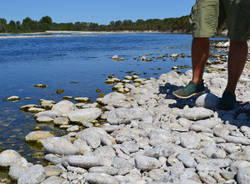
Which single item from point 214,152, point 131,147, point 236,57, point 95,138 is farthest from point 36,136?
point 236,57

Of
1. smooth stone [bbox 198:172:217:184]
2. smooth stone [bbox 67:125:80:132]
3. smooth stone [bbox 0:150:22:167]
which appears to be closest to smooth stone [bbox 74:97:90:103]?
smooth stone [bbox 67:125:80:132]

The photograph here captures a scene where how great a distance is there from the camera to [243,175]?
205 cm

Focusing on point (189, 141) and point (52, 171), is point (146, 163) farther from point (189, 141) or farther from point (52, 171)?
point (52, 171)

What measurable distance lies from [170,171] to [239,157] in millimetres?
Result: 691

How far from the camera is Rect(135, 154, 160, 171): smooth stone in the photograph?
2457 millimetres

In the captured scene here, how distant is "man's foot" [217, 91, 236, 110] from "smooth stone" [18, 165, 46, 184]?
2.53 metres

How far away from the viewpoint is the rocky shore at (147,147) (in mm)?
2309

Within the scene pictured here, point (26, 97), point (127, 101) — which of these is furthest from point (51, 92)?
point (127, 101)

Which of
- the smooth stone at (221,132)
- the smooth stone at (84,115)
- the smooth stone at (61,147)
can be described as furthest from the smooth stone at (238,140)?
the smooth stone at (84,115)

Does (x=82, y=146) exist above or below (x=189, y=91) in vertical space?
below

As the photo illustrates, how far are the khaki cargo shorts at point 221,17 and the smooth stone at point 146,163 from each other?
6.23 ft

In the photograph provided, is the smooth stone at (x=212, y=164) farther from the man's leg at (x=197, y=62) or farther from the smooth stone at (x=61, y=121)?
the smooth stone at (x=61, y=121)

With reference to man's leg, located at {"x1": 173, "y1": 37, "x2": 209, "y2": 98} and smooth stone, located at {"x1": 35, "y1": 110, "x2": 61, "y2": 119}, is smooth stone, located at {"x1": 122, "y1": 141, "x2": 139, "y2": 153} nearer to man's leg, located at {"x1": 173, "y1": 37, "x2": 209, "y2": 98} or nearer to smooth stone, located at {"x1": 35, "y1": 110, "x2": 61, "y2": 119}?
man's leg, located at {"x1": 173, "y1": 37, "x2": 209, "y2": 98}

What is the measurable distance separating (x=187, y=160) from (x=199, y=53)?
190cm
